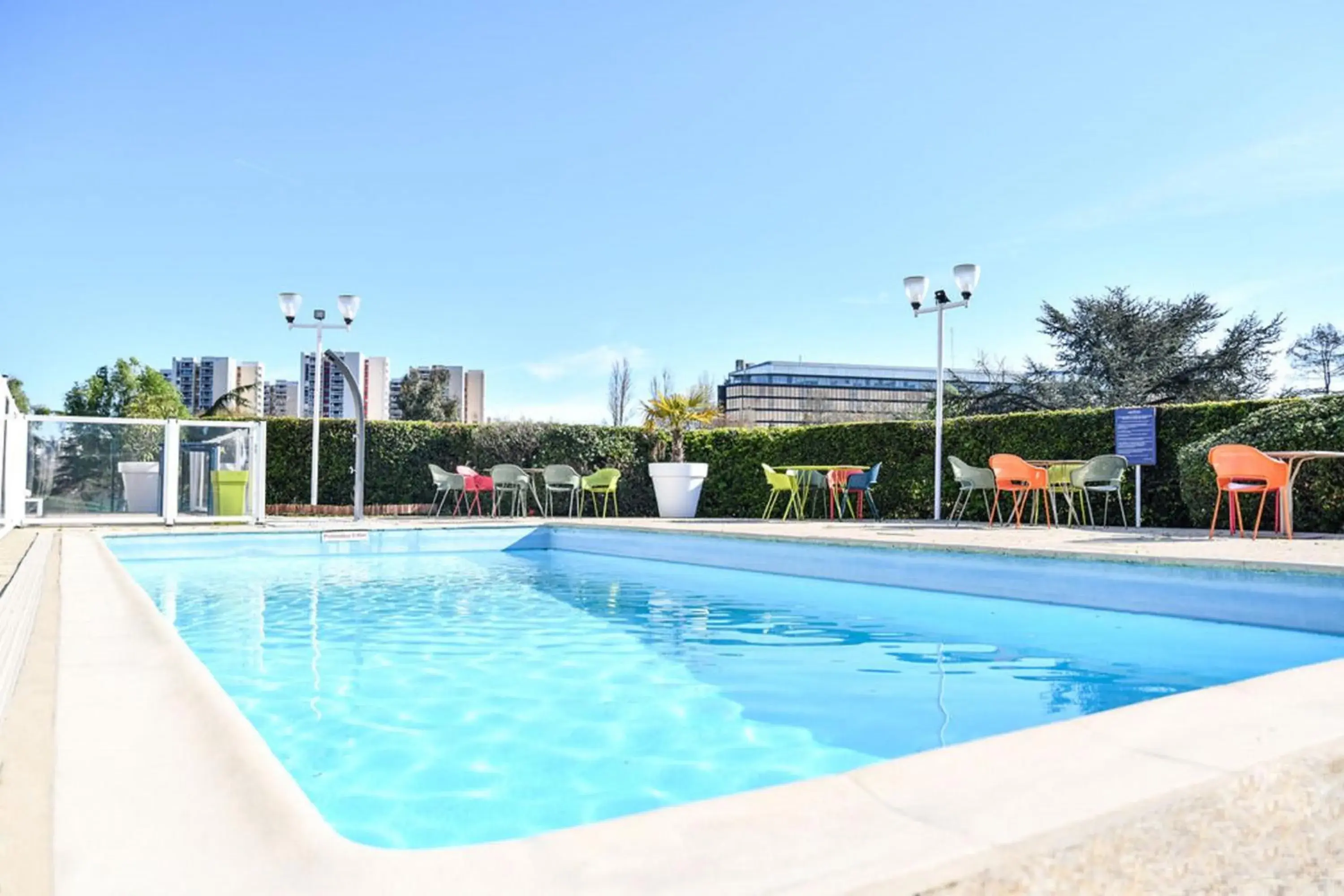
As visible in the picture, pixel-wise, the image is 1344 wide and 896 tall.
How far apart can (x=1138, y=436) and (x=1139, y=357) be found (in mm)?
14684

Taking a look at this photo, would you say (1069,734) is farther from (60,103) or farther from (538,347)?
(538,347)

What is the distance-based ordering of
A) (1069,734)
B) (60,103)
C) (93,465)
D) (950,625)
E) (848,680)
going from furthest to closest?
1. (60,103)
2. (93,465)
3. (950,625)
4. (848,680)
5. (1069,734)

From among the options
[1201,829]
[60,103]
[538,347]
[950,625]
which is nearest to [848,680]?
[950,625]

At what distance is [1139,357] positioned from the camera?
888 inches

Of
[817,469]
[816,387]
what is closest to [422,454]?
[817,469]

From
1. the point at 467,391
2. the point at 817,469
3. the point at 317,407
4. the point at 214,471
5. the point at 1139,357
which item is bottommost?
the point at 214,471

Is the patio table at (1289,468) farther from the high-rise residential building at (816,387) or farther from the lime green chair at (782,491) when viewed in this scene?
the high-rise residential building at (816,387)

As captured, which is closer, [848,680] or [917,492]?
[848,680]

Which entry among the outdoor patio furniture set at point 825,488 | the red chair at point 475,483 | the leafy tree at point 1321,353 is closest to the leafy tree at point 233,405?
the red chair at point 475,483

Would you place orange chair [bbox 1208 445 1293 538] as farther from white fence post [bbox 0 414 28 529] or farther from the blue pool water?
white fence post [bbox 0 414 28 529]

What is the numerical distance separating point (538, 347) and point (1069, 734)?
29.6m

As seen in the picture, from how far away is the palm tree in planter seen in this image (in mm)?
13391

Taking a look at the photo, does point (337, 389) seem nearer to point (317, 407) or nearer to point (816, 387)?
point (816, 387)

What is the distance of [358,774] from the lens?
248cm
